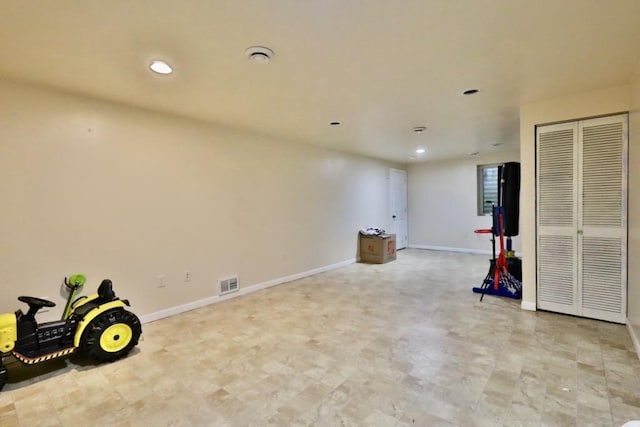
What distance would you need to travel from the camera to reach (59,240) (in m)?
2.82

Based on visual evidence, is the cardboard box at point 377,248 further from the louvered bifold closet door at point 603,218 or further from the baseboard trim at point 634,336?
the baseboard trim at point 634,336

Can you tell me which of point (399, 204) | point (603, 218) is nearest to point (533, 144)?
point (603, 218)

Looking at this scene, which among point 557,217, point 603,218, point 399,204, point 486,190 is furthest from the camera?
point 399,204

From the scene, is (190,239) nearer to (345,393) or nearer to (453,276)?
(345,393)

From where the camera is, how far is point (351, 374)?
89.2 inches

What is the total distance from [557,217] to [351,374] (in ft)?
9.03

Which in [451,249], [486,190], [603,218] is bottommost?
[451,249]

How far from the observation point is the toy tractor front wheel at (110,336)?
242cm

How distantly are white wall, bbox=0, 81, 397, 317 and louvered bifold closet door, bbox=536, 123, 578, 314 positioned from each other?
3.25 meters

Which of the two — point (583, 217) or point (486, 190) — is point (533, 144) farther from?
point (486, 190)

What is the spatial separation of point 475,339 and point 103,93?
404cm

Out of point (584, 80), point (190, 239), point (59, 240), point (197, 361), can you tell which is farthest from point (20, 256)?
point (584, 80)

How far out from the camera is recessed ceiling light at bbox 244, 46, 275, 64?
212 centimetres

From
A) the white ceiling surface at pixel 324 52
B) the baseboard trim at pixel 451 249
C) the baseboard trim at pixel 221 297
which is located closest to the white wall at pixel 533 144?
the white ceiling surface at pixel 324 52
